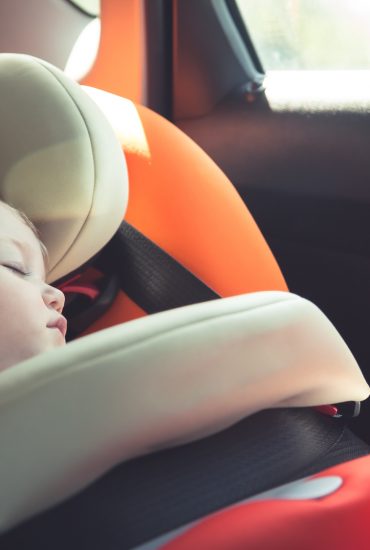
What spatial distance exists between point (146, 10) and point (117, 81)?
0.16m

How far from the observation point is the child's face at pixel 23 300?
0.74m

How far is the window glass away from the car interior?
0.11 feet

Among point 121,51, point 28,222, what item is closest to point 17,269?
point 28,222

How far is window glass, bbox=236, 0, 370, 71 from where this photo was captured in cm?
137

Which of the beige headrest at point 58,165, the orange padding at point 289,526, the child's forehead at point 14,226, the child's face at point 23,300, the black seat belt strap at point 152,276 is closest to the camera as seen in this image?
the orange padding at point 289,526

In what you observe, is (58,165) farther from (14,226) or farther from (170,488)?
(170,488)

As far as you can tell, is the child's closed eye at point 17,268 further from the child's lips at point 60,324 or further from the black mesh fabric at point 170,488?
the black mesh fabric at point 170,488

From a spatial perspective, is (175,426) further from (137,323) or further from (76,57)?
(76,57)

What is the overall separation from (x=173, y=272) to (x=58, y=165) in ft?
0.81

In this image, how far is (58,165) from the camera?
95 centimetres

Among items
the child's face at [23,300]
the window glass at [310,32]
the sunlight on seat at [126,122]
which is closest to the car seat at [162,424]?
the child's face at [23,300]

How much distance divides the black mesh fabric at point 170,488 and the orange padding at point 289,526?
1.7 inches

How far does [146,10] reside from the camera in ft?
4.82

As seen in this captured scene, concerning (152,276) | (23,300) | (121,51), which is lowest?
(152,276)
